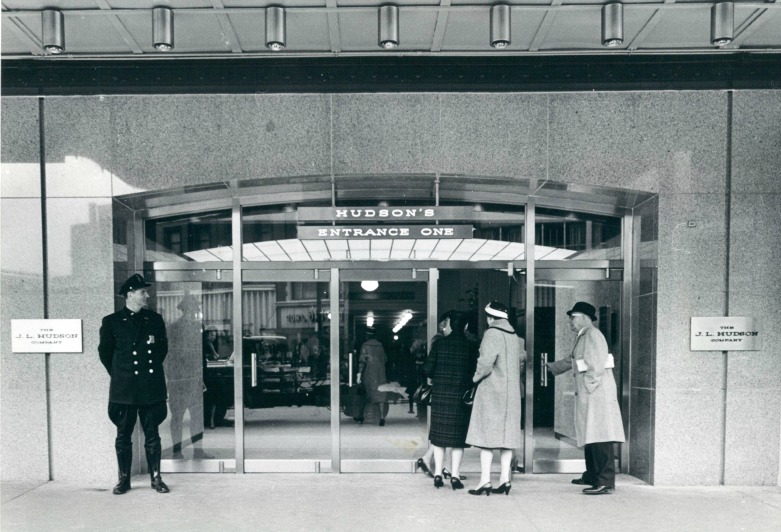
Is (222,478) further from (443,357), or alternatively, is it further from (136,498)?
(443,357)

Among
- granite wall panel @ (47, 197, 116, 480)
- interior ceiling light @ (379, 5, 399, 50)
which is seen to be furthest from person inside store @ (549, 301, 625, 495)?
granite wall panel @ (47, 197, 116, 480)

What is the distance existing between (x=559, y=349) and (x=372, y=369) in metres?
1.91

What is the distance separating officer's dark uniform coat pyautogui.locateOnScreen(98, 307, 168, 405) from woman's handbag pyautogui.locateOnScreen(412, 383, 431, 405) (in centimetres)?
241

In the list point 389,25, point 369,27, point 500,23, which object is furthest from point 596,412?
point 369,27

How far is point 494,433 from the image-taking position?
608 cm

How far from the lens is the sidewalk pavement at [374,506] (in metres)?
5.30

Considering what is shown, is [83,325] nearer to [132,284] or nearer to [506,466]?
[132,284]

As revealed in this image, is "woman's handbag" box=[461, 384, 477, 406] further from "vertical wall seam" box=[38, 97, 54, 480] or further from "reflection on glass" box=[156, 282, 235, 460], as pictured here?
"vertical wall seam" box=[38, 97, 54, 480]

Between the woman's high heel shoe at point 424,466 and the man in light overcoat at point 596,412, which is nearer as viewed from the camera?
the man in light overcoat at point 596,412

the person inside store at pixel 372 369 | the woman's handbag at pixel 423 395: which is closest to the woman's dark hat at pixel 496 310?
the woman's handbag at pixel 423 395

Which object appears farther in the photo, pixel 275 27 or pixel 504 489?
pixel 504 489

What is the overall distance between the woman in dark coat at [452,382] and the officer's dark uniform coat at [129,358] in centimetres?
241

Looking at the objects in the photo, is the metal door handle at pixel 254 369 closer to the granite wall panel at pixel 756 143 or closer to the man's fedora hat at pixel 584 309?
the man's fedora hat at pixel 584 309

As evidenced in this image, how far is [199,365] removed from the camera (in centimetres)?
728
